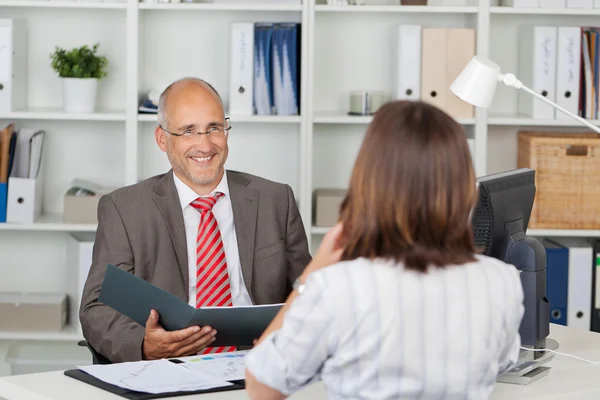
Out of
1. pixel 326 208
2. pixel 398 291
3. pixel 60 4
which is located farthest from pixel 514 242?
pixel 60 4

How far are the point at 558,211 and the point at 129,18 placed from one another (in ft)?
5.96

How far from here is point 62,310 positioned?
3.72 metres

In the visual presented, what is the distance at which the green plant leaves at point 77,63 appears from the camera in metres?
3.65

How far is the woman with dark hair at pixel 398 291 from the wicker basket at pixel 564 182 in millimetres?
2325

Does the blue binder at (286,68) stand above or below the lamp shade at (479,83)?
above

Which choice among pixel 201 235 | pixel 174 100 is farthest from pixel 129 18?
pixel 201 235

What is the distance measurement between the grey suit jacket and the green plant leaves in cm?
122

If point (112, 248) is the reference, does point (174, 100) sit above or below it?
above

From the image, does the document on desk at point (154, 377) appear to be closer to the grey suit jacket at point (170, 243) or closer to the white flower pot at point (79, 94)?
the grey suit jacket at point (170, 243)

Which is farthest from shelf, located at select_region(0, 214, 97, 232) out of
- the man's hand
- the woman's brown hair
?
the woman's brown hair

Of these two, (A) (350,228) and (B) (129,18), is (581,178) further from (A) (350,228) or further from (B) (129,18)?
(A) (350,228)

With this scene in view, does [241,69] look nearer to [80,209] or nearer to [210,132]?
[80,209]

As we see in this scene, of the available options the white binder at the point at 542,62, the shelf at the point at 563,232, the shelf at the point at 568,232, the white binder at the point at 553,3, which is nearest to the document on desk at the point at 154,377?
the shelf at the point at 563,232

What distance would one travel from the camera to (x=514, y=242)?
217 centimetres
